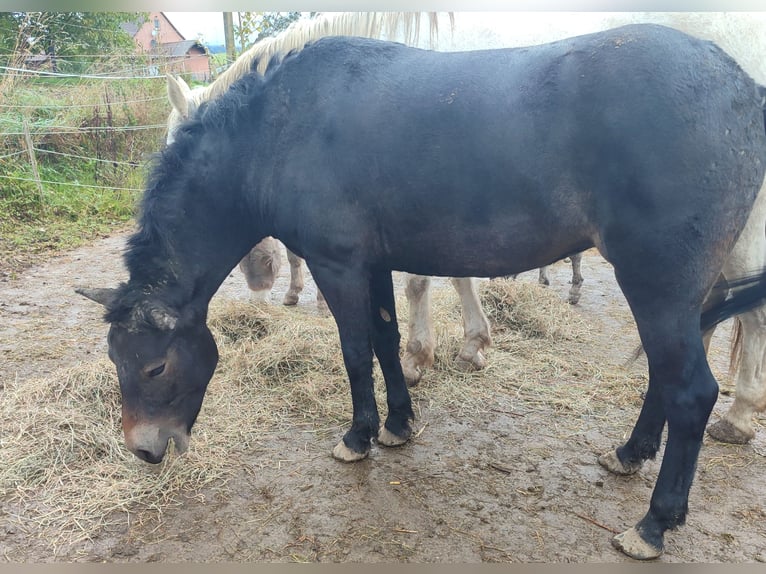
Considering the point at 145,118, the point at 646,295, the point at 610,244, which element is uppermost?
the point at 145,118

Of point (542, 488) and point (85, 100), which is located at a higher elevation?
point (85, 100)

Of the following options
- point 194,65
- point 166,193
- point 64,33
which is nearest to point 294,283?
point 166,193

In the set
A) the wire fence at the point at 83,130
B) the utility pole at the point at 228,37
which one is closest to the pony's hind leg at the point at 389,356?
the utility pole at the point at 228,37

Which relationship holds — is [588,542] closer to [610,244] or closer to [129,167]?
[610,244]

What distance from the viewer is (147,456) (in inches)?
99.1

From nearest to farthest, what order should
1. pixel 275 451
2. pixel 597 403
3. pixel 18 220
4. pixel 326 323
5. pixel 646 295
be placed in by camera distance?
1. pixel 646 295
2. pixel 275 451
3. pixel 597 403
4. pixel 326 323
5. pixel 18 220

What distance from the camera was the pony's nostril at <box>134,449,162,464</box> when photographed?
2502 mm

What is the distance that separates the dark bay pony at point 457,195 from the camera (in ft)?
6.30

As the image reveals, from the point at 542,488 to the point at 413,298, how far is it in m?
1.60

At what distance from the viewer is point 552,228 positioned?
83.7 inches

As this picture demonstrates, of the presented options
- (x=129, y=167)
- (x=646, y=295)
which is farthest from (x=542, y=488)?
(x=129, y=167)

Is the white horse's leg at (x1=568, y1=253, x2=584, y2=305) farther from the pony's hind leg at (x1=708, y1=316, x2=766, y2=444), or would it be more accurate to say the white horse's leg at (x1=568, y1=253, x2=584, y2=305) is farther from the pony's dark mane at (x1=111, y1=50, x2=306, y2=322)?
the pony's dark mane at (x1=111, y1=50, x2=306, y2=322)

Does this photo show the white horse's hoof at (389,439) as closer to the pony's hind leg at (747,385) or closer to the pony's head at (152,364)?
the pony's head at (152,364)

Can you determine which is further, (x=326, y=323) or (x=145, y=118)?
(x=145, y=118)
